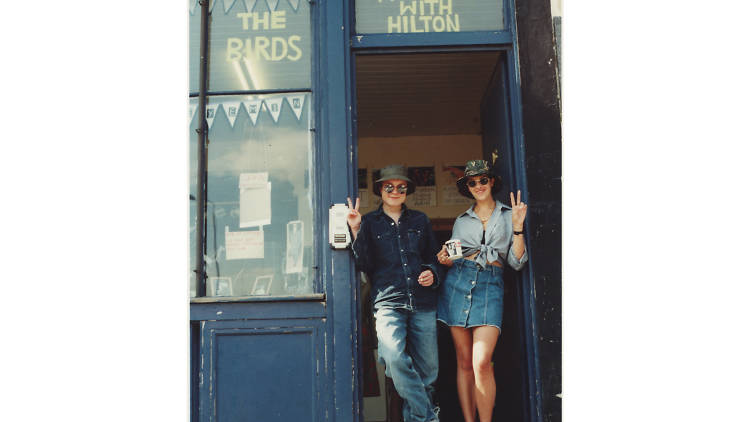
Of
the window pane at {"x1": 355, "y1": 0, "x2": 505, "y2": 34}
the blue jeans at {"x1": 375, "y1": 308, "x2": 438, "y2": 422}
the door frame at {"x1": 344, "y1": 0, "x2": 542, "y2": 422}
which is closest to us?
the blue jeans at {"x1": 375, "y1": 308, "x2": 438, "y2": 422}

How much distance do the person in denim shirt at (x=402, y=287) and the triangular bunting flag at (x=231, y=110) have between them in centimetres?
124

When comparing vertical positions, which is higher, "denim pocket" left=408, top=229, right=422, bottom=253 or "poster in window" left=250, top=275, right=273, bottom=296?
"denim pocket" left=408, top=229, right=422, bottom=253

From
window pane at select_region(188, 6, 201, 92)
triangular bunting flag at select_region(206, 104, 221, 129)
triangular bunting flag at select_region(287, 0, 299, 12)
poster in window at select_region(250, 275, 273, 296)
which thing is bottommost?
poster in window at select_region(250, 275, 273, 296)

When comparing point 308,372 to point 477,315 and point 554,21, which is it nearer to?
point 477,315

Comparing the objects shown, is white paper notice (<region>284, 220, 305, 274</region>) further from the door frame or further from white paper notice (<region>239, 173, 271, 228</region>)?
the door frame

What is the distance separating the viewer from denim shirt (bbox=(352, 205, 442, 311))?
4.13 m

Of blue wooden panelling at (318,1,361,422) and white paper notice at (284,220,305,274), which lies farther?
white paper notice at (284,220,305,274)

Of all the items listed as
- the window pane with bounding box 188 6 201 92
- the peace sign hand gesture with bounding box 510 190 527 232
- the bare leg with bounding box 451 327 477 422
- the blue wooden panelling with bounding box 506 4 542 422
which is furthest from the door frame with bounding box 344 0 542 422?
the window pane with bounding box 188 6 201 92

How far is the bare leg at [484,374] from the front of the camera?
161 inches

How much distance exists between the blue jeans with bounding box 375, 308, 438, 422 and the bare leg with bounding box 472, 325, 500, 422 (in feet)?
1.00

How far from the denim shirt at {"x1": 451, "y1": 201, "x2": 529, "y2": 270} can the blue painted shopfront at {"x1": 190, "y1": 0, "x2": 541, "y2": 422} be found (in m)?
0.18

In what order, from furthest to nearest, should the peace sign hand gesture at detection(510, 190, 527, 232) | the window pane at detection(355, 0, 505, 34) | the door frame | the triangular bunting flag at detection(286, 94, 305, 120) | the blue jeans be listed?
the window pane at detection(355, 0, 505, 34) < the triangular bunting flag at detection(286, 94, 305, 120) < the door frame < the peace sign hand gesture at detection(510, 190, 527, 232) < the blue jeans

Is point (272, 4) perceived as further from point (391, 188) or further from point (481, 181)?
point (481, 181)

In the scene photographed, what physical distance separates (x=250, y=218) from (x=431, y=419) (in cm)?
203
